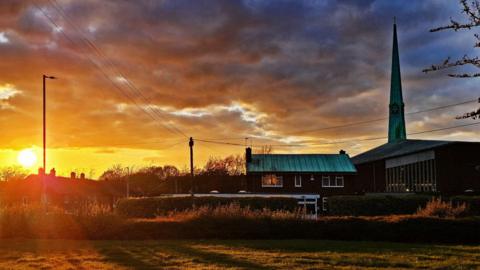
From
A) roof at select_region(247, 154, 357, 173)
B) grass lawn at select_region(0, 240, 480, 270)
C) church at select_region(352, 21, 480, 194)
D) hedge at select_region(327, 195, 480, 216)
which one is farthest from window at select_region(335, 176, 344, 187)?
grass lawn at select_region(0, 240, 480, 270)

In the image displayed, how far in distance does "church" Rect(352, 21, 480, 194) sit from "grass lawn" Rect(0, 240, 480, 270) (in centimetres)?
2802

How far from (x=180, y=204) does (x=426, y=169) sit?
22546 mm

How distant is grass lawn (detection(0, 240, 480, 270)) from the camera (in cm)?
1353

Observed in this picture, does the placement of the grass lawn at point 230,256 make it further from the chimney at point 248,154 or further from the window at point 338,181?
the chimney at point 248,154

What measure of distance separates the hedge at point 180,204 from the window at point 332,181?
1897 centimetres

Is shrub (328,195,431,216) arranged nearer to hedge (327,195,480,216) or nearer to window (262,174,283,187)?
hedge (327,195,480,216)

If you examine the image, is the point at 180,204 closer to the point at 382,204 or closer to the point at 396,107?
the point at 382,204

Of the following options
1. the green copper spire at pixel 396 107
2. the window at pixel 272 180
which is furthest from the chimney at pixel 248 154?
the green copper spire at pixel 396 107

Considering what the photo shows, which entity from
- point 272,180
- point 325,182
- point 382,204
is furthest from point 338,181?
point 382,204

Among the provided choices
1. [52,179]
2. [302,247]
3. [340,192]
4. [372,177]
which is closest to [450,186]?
[340,192]

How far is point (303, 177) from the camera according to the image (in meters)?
56.4


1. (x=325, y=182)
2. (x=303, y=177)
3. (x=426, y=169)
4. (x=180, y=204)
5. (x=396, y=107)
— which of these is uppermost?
(x=396, y=107)

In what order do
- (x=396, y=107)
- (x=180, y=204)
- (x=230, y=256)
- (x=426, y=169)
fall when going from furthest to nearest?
(x=396, y=107)
(x=426, y=169)
(x=180, y=204)
(x=230, y=256)

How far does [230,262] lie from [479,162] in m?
36.0
